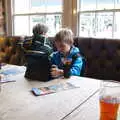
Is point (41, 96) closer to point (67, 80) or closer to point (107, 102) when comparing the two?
point (67, 80)

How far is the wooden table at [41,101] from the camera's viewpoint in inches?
42.9

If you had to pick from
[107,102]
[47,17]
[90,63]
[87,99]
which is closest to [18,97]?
[87,99]

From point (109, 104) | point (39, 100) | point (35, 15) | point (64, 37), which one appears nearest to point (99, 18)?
point (64, 37)

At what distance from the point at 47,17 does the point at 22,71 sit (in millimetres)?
1542

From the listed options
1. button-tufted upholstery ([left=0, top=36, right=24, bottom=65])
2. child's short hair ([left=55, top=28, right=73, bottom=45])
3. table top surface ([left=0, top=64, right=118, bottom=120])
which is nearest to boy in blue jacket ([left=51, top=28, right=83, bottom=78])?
child's short hair ([left=55, top=28, right=73, bottom=45])

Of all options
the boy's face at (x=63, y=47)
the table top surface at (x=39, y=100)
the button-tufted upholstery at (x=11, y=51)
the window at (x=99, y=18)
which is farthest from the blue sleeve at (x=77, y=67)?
the button-tufted upholstery at (x=11, y=51)

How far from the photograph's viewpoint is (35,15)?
3.44 meters

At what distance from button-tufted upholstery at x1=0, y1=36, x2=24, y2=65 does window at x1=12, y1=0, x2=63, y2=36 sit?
391 mm

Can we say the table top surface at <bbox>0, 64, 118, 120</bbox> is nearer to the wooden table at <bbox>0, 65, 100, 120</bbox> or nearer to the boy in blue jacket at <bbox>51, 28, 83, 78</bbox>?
the wooden table at <bbox>0, 65, 100, 120</bbox>

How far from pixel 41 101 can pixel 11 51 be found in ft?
6.82

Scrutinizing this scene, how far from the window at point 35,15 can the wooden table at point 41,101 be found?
69.8 inches

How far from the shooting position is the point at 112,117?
3.23ft

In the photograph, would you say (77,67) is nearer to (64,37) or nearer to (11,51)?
(64,37)

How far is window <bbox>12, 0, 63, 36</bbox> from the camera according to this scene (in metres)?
3.24
